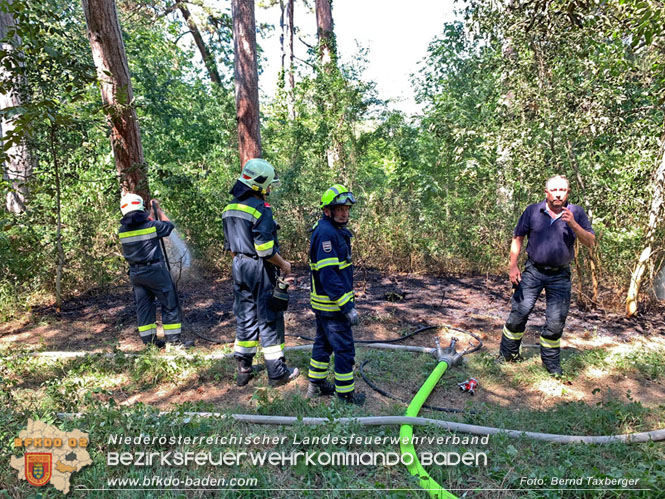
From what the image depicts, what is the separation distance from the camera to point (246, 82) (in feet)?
25.1

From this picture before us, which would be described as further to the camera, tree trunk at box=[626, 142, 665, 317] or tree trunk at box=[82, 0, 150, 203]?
tree trunk at box=[82, 0, 150, 203]

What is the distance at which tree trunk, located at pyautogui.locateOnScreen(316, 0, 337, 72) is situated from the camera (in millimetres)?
10258

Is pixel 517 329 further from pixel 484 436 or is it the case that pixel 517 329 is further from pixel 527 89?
pixel 527 89

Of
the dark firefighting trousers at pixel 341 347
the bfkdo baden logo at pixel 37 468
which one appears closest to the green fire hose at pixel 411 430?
the dark firefighting trousers at pixel 341 347

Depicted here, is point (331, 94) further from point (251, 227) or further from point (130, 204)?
point (251, 227)

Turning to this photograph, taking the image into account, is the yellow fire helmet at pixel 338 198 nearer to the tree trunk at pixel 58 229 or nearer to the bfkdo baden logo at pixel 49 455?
the bfkdo baden logo at pixel 49 455

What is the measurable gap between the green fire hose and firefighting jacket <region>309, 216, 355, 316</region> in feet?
3.31

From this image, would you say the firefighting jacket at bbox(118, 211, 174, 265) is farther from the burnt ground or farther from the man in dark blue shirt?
the man in dark blue shirt

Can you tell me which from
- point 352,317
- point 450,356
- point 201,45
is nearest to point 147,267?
point 352,317

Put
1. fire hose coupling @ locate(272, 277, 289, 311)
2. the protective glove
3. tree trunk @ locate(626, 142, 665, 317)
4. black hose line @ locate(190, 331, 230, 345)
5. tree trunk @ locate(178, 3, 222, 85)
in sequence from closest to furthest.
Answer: the protective glove < fire hose coupling @ locate(272, 277, 289, 311) < tree trunk @ locate(626, 142, 665, 317) < black hose line @ locate(190, 331, 230, 345) < tree trunk @ locate(178, 3, 222, 85)

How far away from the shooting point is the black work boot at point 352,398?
3551 mm

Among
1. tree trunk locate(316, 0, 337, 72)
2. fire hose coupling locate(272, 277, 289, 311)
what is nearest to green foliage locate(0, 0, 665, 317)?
tree trunk locate(316, 0, 337, 72)

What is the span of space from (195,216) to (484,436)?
660 centimetres

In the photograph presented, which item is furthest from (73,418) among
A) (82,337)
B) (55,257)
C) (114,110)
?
(55,257)
